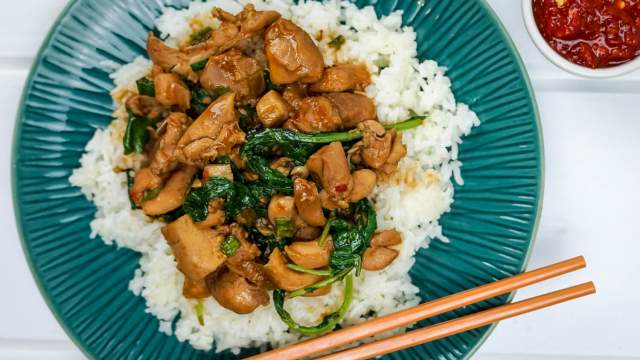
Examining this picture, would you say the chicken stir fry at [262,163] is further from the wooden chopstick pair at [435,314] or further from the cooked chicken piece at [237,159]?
the wooden chopstick pair at [435,314]

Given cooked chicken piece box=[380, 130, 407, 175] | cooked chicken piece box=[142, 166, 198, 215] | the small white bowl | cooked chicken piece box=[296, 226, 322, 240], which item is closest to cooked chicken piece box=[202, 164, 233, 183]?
cooked chicken piece box=[142, 166, 198, 215]

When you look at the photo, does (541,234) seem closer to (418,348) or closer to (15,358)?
(418,348)

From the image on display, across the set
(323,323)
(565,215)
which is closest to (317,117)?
(323,323)

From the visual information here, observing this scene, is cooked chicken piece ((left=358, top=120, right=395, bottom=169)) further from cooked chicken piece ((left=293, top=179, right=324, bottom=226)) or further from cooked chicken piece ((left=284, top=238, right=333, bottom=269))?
cooked chicken piece ((left=284, top=238, right=333, bottom=269))

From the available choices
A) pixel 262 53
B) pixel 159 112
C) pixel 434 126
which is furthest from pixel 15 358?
pixel 434 126

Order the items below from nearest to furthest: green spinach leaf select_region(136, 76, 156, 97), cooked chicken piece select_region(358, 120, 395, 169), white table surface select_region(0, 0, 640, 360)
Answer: cooked chicken piece select_region(358, 120, 395, 169) → green spinach leaf select_region(136, 76, 156, 97) → white table surface select_region(0, 0, 640, 360)

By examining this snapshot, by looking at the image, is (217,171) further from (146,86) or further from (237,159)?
(146,86)

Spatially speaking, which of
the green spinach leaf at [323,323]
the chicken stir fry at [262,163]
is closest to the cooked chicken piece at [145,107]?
the chicken stir fry at [262,163]
